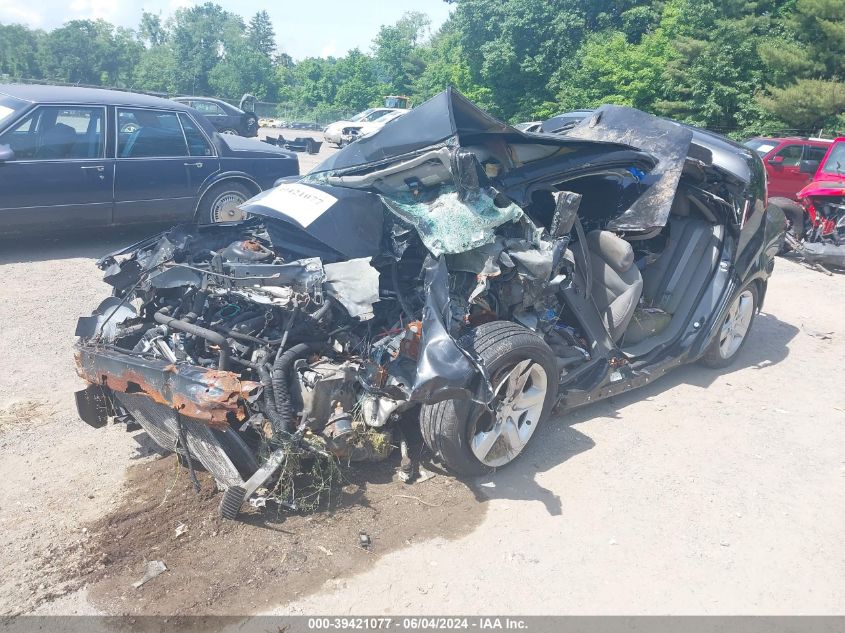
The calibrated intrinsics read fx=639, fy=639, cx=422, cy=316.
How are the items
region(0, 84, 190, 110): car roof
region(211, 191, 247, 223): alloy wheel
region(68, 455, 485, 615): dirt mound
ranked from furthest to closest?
region(211, 191, 247, 223): alloy wheel
region(0, 84, 190, 110): car roof
region(68, 455, 485, 615): dirt mound

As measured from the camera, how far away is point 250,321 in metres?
3.65

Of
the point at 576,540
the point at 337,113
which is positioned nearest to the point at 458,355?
the point at 576,540

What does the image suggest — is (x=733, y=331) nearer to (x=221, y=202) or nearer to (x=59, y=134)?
(x=221, y=202)

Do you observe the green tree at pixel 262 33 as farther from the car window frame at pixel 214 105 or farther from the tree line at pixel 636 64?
the car window frame at pixel 214 105

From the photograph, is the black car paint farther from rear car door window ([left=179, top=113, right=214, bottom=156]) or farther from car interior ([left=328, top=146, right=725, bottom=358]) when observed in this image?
rear car door window ([left=179, top=113, right=214, bottom=156])

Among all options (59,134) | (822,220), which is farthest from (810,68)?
(59,134)

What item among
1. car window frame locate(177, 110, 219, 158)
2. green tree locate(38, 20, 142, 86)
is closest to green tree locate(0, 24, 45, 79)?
green tree locate(38, 20, 142, 86)

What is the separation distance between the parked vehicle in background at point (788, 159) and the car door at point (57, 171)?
40.0 ft

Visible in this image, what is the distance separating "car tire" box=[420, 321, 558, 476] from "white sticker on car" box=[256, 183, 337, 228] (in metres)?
1.14

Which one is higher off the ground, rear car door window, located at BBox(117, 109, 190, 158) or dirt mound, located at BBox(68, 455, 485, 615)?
rear car door window, located at BBox(117, 109, 190, 158)

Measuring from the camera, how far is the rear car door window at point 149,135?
7633 millimetres

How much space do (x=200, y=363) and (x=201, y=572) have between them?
112 centimetres

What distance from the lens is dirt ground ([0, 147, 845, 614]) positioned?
110 inches

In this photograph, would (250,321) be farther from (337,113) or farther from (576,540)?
Answer: (337,113)
